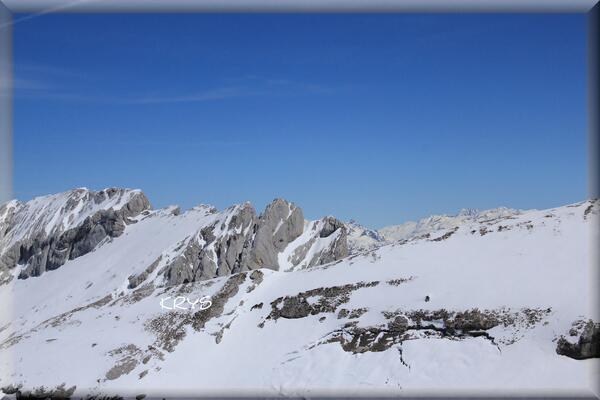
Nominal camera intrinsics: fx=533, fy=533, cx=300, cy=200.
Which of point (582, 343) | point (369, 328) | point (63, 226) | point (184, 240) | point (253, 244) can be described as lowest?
point (253, 244)

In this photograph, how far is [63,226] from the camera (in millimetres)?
147000

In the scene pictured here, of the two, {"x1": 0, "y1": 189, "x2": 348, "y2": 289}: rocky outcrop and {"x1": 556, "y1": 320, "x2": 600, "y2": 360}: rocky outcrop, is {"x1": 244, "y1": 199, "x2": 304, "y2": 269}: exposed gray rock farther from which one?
{"x1": 556, "y1": 320, "x2": 600, "y2": 360}: rocky outcrop

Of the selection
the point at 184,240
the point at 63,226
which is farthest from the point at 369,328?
the point at 63,226

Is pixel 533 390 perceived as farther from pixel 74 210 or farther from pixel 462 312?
pixel 74 210

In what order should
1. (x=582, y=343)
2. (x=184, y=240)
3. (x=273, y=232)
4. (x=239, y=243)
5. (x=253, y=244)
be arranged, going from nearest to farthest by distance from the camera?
1. (x=582, y=343)
2. (x=253, y=244)
3. (x=239, y=243)
4. (x=184, y=240)
5. (x=273, y=232)

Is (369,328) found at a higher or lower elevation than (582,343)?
lower

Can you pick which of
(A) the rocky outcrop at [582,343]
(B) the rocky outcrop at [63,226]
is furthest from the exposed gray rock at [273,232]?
(A) the rocky outcrop at [582,343]

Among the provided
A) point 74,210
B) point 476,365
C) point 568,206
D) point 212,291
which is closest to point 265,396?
point 476,365

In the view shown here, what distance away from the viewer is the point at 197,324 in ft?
115

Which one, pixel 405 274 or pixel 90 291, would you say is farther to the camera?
pixel 90 291

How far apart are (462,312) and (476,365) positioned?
4407mm

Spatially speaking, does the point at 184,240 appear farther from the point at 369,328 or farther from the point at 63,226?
the point at 369,328

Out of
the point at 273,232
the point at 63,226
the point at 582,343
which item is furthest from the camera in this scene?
the point at 63,226

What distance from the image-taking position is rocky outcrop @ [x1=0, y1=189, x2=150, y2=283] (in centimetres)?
13162
